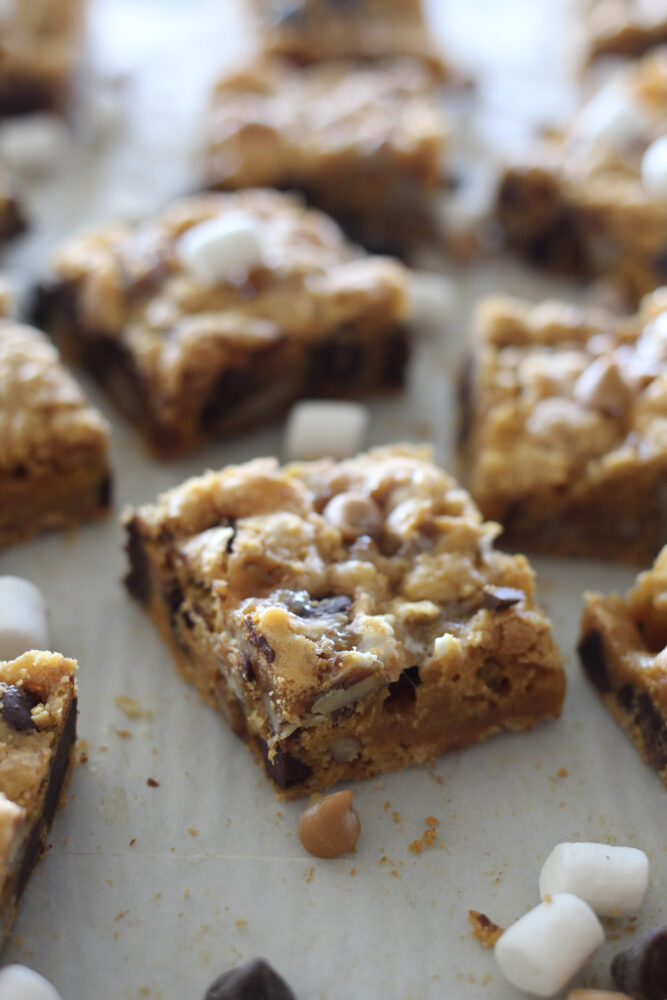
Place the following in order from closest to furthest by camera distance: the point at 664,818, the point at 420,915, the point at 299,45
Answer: the point at 420,915 < the point at 664,818 < the point at 299,45

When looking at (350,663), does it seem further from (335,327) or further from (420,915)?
(335,327)

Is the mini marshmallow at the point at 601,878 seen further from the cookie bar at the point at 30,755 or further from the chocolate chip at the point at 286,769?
the cookie bar at the point at 30,755

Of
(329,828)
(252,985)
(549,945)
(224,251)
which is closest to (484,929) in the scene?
(549,945)

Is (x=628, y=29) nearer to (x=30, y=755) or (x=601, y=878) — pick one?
(x=601, y=878)

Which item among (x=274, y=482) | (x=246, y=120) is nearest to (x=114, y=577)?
(x=274, y=482)

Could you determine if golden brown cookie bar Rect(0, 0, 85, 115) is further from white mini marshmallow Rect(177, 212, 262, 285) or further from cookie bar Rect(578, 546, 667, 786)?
cookie bar Rect(578, 546, 667, 786)

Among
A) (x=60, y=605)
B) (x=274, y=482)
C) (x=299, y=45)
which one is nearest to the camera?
(x=274, y=482)

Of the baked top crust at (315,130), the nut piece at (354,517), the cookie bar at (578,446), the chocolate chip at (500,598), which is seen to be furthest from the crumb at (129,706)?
the baked top crust at (315,130)

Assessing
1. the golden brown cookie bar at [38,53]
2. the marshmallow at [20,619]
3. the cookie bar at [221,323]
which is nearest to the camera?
the marshmallow at [20,619]
